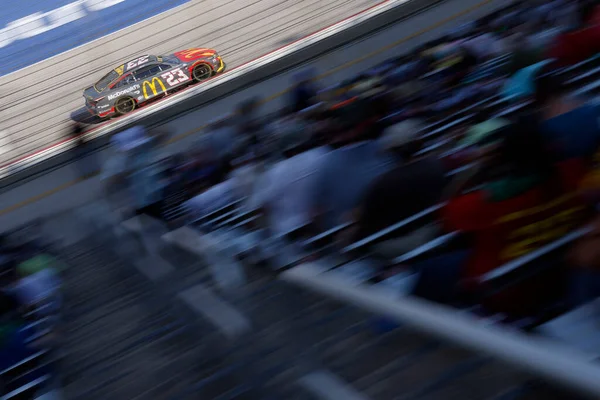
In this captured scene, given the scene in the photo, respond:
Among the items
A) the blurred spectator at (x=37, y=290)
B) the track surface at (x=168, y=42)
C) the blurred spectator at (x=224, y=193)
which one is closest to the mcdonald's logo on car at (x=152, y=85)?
the track surface at (x=168, y=42)

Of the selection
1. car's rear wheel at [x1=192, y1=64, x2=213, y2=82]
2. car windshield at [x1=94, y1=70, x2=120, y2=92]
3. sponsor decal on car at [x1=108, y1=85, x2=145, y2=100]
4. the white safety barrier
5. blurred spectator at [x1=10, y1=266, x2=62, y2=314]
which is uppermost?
the white safety barrier

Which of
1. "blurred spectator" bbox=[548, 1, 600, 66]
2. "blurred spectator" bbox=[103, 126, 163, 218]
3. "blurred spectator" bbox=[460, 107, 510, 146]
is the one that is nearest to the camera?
"blurred spectator" bbox=[460, 107, 510, 146]

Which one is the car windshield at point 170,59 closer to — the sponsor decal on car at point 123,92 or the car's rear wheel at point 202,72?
the car's rear wheel at point 202,72

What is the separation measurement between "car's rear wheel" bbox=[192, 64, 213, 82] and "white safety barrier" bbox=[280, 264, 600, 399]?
49.3 ft

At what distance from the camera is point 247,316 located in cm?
230

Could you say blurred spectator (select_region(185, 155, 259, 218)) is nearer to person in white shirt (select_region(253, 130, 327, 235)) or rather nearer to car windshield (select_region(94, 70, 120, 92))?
person in white shirt (select_region(253, 130, 327, 235))

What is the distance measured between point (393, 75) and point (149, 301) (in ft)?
13.9

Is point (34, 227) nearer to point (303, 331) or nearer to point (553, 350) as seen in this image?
point (303, 331)

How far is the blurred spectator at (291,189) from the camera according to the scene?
166 inches

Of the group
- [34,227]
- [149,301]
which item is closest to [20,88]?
[34,227]

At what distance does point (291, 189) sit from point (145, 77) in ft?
42.5

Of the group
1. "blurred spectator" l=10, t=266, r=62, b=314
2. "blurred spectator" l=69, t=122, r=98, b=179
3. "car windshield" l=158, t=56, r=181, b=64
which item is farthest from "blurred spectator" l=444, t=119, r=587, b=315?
"car windshield" l=158, t=56, r=181, b=64

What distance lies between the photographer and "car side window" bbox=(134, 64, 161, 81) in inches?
645

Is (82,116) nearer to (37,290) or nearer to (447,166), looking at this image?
(37,290)
